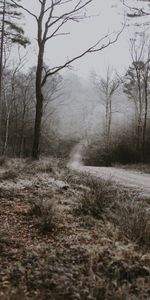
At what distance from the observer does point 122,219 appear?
6078 mm

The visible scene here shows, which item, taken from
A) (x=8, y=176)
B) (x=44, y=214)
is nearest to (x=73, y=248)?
(x=44, y=214)

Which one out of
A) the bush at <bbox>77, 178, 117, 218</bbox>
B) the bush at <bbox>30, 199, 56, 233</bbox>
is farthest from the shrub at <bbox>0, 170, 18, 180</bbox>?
the bush at <bbox>77, 178, 117, 218</bbox>

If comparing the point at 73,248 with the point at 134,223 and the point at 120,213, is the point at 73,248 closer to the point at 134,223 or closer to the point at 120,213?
the point at 134,223

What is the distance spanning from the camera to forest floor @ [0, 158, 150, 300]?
405 centimetres

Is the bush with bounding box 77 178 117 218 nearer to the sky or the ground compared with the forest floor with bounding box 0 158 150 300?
nearer to the sky

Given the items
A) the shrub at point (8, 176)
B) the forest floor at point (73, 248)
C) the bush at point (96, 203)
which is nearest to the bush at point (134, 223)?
the forest floor at point (73, 248)

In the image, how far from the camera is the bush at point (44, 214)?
19.6ft

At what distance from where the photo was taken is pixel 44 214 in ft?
20.6

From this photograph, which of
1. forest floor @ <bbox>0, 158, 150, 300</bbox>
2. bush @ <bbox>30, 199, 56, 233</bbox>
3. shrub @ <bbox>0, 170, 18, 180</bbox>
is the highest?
shrub @ <bbox>0, 170, 18, 180</bbox>

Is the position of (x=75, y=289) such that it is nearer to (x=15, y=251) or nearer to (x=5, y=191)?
(x=15, y=251)

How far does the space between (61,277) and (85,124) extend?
203ft

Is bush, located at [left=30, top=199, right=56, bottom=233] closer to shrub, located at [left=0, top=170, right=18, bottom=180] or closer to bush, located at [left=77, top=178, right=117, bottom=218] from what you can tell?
bush, located at [left=77, top=178, right=117, bottom=218]

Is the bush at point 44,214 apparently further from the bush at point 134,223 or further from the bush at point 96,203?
the bush at point 134,223

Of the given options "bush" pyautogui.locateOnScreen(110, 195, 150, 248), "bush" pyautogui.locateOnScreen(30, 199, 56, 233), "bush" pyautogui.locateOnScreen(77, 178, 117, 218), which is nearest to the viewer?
"bush" pyautogui.locateOnScreen(110, 195, 150, 248)
